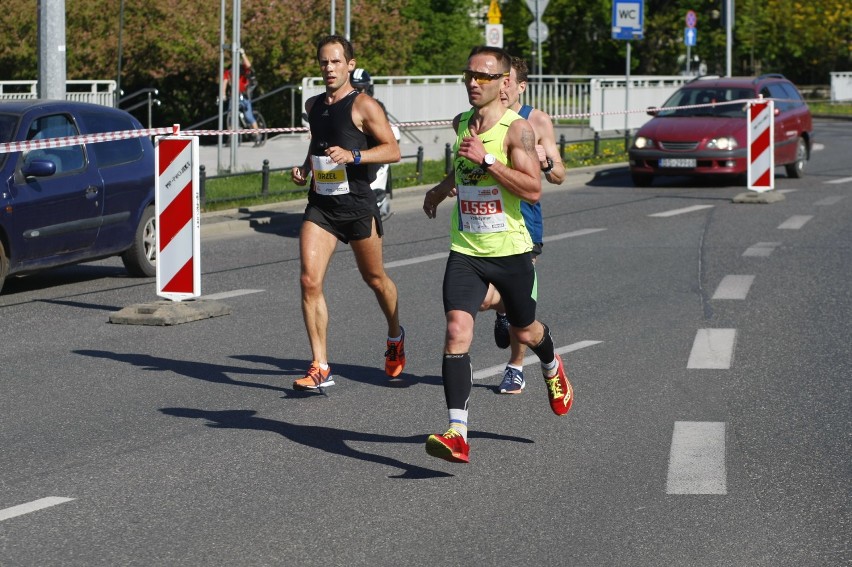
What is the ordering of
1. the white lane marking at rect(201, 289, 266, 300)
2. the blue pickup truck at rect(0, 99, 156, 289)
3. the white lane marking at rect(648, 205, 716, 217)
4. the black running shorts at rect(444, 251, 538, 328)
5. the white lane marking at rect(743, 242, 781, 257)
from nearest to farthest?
the black running shorts at rect(444, 251, 538, 328), the blue pickup truck at rect(0, 99, 156, 289), the white lane marking at rect(201, 289, 266, 300), the white lane marking at rect(743, 242, 781, 257), the white lane marking at rect(648, 205, 716, 217)

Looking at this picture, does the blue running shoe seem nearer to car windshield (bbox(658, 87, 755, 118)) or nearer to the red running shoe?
the red running shoe

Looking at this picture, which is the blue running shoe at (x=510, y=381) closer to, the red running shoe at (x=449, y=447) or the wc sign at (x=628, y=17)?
the red running shoe at (x=449, y=447)

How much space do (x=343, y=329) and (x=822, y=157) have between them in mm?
22906

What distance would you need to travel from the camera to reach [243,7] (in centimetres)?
3478

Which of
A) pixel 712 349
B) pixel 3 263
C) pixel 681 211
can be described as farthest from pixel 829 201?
pixel 3 263

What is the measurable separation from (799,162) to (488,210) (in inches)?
780

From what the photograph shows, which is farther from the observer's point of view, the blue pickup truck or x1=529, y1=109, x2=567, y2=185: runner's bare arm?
the blue pickup truck

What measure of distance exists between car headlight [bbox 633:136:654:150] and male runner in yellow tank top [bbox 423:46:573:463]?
1720 centimetres

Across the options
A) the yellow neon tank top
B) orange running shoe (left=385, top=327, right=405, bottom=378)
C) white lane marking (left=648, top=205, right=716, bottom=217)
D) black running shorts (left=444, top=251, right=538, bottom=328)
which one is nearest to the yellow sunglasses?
the yellow neon tank top

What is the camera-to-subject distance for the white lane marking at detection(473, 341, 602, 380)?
9134 millimetres

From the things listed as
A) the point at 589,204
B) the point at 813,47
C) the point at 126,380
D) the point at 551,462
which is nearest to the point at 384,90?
the point at 589,204

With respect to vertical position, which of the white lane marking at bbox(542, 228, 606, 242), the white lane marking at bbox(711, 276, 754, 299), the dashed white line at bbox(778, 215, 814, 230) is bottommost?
the white lane marking at bbox(711, 276, 754, 299)

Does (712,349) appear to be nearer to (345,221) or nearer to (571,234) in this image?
(345,221)

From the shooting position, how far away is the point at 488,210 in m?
6.96
